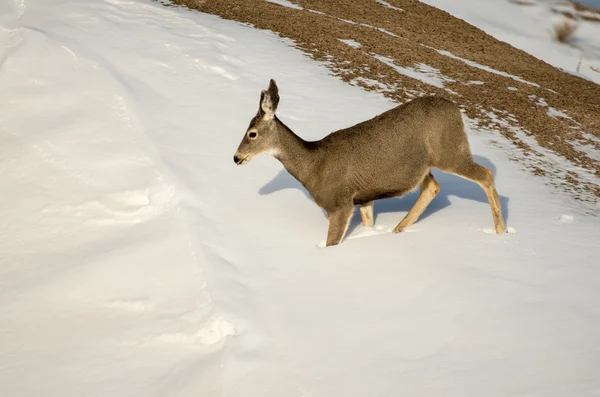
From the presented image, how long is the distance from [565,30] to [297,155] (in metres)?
29.0

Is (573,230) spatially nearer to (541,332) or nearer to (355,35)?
(541,332)

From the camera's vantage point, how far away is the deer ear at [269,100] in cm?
861

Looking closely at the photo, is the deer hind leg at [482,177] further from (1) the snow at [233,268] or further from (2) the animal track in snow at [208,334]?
(2) the animal track in snow at [208,334]

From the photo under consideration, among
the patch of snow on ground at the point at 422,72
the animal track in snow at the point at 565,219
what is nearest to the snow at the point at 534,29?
the patch of snow on ground at the point at 422,72

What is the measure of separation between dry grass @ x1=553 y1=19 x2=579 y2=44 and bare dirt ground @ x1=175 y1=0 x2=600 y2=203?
10.5 m

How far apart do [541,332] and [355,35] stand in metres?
13.9

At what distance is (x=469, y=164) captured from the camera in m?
8.76

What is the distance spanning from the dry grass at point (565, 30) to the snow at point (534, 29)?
265 millimetres

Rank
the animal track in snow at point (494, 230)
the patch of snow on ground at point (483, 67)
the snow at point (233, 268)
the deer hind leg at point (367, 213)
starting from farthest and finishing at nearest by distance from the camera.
Result: 1. the patch of snow on ground at point (483, 67)
2. the deer hind leg at point (367, 213)
3. the animal track in snow at point (494, 230)
4. the snow at point (233, 268)

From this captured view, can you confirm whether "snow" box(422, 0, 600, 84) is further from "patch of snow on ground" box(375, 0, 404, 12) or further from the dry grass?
"patch of snow on ground" box(375, 0, 404, 12)

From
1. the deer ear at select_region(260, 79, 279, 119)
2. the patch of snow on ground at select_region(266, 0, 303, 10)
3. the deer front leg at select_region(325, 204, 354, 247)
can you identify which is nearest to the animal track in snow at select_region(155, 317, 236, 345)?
the deer front leg at select_region(325, 204, 354, 247)

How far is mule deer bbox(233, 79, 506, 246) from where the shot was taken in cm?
866

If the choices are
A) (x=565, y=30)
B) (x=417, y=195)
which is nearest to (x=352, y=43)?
(x=417, y=195)

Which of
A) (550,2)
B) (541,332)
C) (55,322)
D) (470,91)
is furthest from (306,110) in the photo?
(550,2)
